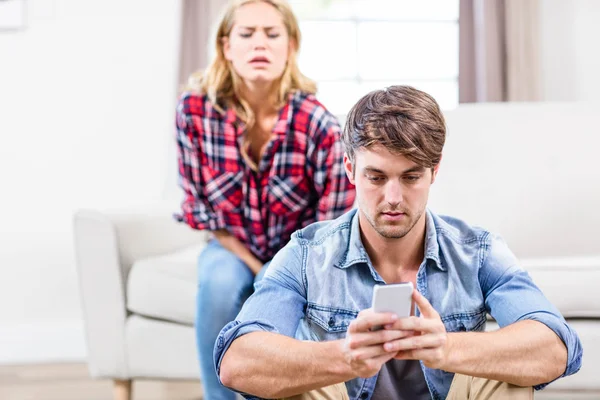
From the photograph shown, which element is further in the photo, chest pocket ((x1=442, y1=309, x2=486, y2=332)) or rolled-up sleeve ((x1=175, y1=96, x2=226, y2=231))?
rolled-up sleeve ((x1=175, y1=96, x2=226, y2=231))

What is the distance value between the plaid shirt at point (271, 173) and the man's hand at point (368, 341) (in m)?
0.82

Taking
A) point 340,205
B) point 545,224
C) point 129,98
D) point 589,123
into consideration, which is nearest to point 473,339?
point 340,205

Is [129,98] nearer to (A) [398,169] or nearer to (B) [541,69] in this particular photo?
(B) [541,69]

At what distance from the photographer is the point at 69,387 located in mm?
2721

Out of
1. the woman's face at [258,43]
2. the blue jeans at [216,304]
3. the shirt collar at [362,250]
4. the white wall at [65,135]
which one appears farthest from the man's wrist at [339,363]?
the white wall at [65,135]

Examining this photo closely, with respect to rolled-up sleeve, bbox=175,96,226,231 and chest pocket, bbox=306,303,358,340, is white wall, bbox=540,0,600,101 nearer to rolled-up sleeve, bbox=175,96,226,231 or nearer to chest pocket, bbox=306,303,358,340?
rolled-up sleeve, bbox=175,96,226,231

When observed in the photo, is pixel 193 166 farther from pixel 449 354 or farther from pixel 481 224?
pixel 449 354

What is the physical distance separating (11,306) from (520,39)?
2.37 meters

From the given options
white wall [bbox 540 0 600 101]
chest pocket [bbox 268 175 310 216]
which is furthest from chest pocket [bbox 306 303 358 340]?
white wall [bbox 540 0 600 101]

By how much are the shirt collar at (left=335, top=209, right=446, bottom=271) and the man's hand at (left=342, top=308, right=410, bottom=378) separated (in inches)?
8.6

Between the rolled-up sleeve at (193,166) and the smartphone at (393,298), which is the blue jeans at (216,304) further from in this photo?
the smartphone at (393,298)

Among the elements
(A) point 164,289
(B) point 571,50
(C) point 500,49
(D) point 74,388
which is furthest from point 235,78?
(B) point 571,50

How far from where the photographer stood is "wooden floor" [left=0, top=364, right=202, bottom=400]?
8.50 feet

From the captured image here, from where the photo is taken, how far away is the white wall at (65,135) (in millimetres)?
3213
